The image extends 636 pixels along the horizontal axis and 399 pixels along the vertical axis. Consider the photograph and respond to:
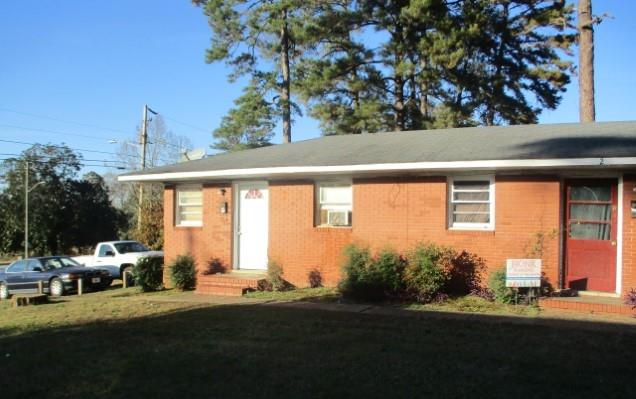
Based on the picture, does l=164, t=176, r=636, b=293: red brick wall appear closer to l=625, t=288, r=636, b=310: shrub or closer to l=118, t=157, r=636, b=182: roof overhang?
l=118, t=157, r=636, b=182: roof overhang

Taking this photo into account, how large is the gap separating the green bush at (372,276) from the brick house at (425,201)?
1163 mm

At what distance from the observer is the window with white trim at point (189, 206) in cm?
1545

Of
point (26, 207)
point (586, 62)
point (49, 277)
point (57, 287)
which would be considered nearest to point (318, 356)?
point (57, 287)

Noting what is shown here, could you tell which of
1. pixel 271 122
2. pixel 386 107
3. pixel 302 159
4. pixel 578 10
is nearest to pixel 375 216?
pixel 302 159

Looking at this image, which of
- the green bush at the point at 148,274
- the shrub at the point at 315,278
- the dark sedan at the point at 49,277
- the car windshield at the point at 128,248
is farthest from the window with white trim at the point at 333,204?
the car windshield at the point at 128,248

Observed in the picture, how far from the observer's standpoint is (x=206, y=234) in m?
15.1

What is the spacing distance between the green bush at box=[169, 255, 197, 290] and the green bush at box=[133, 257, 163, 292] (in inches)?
30.9

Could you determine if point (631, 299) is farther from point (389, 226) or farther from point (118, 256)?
point (118, 256)

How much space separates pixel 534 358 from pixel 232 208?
937cm

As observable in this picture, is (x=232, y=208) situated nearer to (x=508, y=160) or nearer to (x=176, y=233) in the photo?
(x=176, y=233)

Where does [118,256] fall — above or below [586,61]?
below

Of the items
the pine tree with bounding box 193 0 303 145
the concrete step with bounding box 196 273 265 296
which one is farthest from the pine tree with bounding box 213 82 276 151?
the concrete step with bounding box 196 273 265 296

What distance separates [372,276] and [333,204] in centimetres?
271

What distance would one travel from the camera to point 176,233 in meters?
15.6
